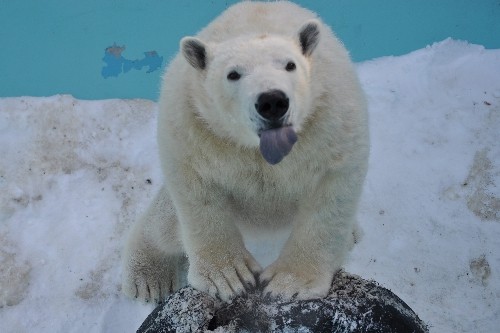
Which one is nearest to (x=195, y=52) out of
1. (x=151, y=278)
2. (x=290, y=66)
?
Result: (x=290, y=66)

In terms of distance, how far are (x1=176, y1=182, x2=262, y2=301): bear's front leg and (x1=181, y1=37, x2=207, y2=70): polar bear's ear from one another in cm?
66

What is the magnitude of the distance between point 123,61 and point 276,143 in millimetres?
4574

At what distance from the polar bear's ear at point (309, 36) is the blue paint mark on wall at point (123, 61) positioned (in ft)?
13.2

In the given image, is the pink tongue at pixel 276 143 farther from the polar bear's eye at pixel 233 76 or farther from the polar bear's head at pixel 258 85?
the polar bear's eye at pixel 233 76

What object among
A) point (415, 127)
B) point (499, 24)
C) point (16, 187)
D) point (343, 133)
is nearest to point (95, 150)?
point (16, 187)

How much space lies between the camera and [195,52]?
361 cm

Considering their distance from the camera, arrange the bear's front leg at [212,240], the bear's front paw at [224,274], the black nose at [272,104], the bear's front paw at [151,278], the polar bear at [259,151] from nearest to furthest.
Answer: the black nose at [272,104]
the polar bear at [259,151]
the bear's front paw at [224,274]
the bear's front leg at [212,240]
the bear's front paw at [151,278]

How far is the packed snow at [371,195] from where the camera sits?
201 inches

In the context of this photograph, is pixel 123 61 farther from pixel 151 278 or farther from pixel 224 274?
pixel 224 274

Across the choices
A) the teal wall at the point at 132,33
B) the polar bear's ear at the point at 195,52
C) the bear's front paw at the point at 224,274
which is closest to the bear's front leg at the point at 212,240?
the bear's front paw at the point at 224,274

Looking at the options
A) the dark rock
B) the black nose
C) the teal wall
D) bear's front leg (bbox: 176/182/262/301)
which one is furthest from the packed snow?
the black nose

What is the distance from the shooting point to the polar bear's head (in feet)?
10.3

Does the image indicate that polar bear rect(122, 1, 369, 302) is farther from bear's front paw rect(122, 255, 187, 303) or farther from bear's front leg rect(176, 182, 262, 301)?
bear's front paw rect(122, 255, 187, 303)

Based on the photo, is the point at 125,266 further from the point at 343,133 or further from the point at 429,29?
the point at 429,29
